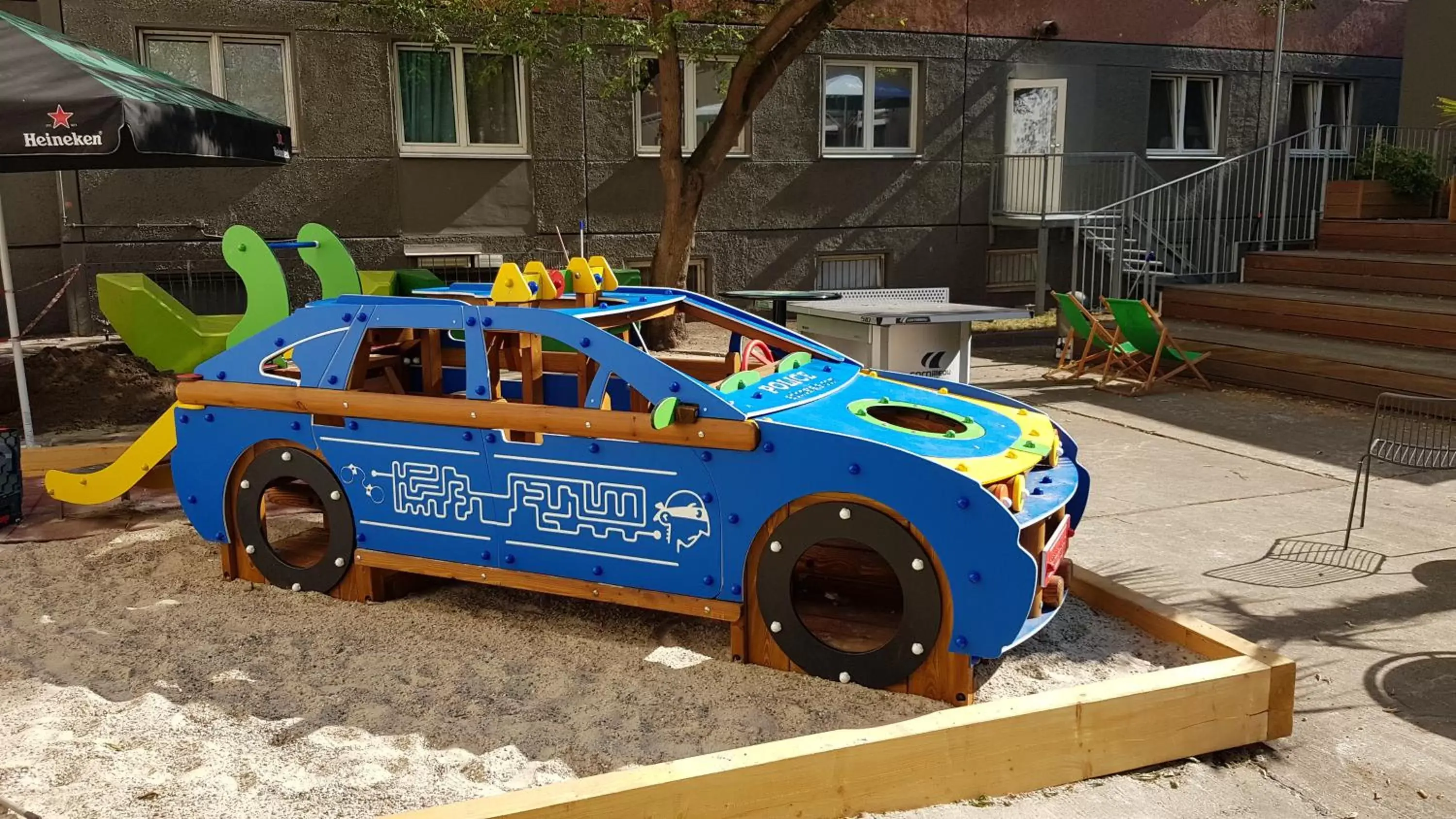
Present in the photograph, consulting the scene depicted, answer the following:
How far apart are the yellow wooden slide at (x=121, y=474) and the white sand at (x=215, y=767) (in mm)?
1782

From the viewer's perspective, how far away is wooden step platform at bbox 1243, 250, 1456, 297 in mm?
10938

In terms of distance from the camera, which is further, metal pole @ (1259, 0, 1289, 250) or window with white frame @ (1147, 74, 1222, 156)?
window with white frame @ (1147, 74, 1222, 156)

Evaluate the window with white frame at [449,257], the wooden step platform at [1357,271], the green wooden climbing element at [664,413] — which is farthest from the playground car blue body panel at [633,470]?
the window with white frame at [449,257]

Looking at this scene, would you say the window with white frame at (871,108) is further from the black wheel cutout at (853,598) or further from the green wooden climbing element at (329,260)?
the black wheel cutout at (853,598)

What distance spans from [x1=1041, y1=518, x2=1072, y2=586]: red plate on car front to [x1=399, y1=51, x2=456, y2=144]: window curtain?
11.3m

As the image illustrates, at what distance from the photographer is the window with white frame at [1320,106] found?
19047mm

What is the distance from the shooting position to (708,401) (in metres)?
4.18

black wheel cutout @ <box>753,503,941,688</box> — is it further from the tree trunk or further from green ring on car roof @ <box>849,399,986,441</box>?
the tree trunk

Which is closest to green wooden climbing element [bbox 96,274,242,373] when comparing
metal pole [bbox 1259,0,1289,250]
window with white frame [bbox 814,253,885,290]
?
window with white frame [bbox 814,253,885,290]

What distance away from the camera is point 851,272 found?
54.3 feet

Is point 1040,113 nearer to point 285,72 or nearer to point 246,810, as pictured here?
point 285,72

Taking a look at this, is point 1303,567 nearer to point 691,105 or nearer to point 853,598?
point 853,598

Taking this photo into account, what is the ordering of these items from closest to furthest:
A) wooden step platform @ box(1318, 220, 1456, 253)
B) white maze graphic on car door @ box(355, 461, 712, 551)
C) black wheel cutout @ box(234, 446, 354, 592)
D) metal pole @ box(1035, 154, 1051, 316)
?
white maze graphic on car door @ box(355, 461, 712, 551) < black wheel cutout @ box(234, 446, 354, 592) < wooden step platform @ box(1318, 220, 1456, 253) < metal pole @ box(1035, 154, 1051, 316)

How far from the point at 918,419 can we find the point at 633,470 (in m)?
1.35
